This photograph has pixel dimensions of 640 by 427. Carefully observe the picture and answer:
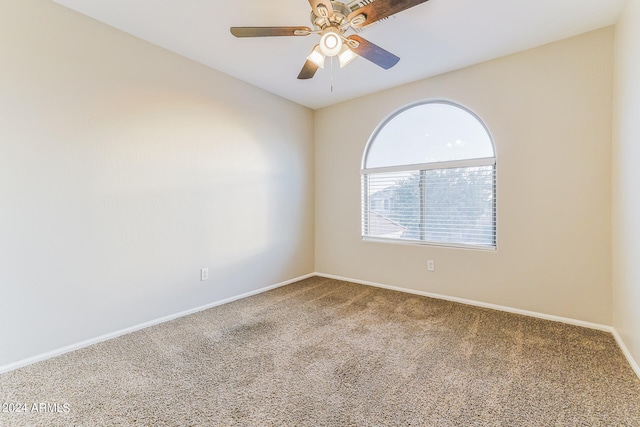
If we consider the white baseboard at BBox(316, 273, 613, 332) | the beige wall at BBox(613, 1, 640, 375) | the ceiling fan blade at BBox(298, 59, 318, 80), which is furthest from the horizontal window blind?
the ceiling fan blade at BBox(298, 59, 318, 80)

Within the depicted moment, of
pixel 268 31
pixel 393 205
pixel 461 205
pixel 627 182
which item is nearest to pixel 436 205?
pixel 461 205

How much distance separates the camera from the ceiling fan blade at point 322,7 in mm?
1545

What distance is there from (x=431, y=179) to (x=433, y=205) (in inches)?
11.9

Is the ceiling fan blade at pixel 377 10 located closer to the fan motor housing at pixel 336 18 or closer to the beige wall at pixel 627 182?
the fan motor housing at pixel 336 18

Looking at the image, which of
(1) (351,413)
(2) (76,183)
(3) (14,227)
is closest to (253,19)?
(2) (76,183)

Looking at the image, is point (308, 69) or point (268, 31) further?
point (308, 69)

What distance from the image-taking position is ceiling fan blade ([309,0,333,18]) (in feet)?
5.07

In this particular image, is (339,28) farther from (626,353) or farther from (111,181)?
(626,353)

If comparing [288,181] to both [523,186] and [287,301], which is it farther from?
[523,186]

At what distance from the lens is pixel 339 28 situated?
1771 millimetres

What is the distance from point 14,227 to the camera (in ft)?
6.02

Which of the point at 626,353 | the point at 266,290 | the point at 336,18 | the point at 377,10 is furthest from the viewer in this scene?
the point at 266,290

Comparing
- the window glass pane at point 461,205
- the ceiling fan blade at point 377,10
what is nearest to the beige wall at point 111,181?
the ceiling fan blade at point 377,10

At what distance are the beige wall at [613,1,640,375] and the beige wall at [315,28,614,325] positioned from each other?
121 mm
